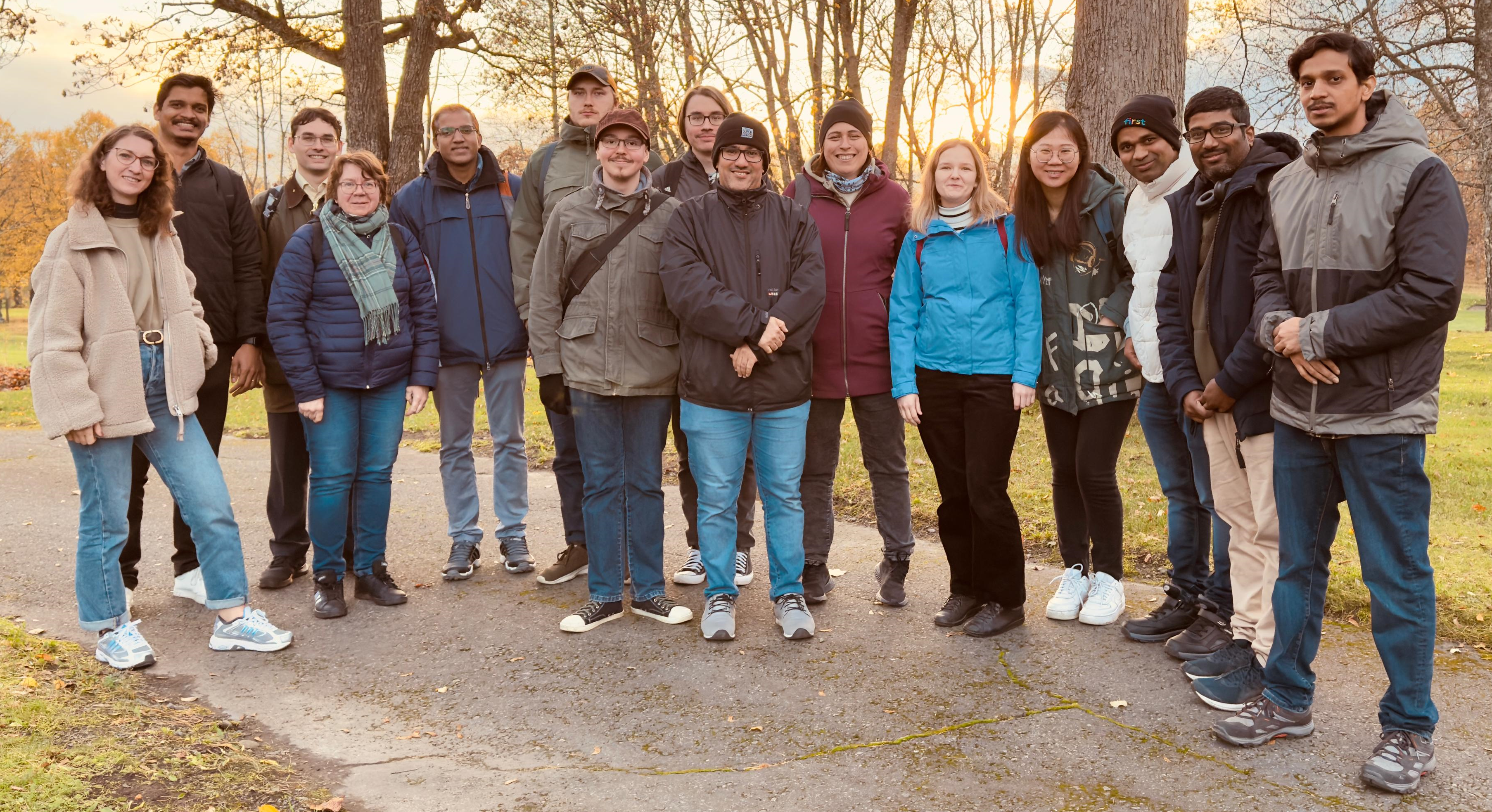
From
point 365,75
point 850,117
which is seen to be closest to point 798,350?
point 850,117

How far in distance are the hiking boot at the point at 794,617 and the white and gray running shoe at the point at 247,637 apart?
226 centimetres

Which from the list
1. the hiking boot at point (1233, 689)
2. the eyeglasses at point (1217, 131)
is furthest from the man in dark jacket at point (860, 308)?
the hiking boot at point (1233, 689)

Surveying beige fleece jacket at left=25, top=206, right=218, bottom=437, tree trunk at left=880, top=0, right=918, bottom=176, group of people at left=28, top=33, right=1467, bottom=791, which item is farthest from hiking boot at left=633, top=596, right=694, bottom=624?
tree trunk at left=880, top=0, right=918, bottom=176

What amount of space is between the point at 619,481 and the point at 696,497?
88 centimetres

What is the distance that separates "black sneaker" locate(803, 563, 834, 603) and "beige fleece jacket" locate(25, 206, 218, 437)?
2.99m

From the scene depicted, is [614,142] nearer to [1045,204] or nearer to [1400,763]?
[1045,204]

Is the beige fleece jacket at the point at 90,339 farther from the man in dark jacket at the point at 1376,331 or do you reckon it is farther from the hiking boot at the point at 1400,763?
the hiking boot at the point at 1400,763

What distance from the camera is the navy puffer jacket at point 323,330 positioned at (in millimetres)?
4965

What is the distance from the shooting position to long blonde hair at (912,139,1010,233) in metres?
4.57

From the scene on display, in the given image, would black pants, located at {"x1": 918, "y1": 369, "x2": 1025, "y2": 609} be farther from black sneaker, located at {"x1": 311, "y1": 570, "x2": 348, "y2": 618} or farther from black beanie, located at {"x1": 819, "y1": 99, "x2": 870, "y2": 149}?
black sneaker, located at {"x1": 311, "y1": 570, "x2": 348, "y2": 618}

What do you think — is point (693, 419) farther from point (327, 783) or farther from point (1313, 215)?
point (1313, 215)

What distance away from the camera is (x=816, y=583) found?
5156 millimetres

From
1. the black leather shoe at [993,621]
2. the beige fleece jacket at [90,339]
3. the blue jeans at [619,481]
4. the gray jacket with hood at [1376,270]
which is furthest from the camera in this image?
the blue jeans at [619,481]

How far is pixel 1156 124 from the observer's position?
14.2ft
